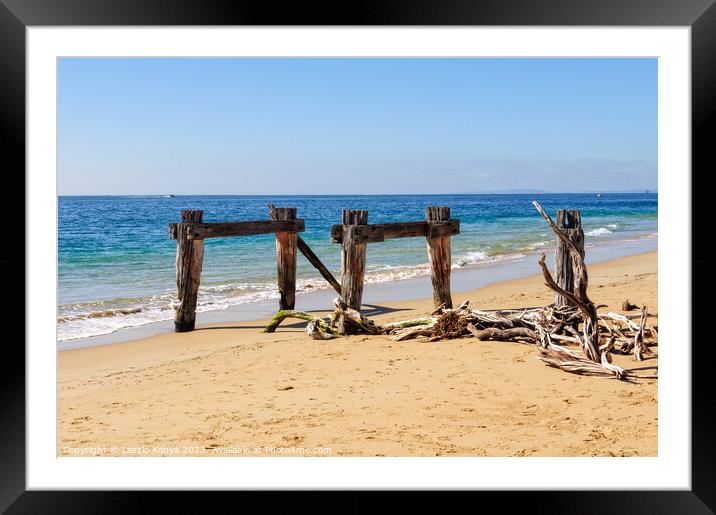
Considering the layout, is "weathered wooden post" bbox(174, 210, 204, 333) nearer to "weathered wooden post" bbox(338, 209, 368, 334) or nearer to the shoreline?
the shoreline

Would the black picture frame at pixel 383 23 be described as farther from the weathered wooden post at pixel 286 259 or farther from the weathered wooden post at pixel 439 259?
Result: the weathered wooden post at pixel 286 259

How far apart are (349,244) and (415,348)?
1826mm

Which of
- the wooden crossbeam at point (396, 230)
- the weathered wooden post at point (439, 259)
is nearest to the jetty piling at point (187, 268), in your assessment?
the wooden crossbeam at point (396, 230)

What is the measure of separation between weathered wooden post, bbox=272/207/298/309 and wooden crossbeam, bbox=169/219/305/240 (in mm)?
175

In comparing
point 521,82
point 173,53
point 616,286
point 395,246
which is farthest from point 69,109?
point 173,53

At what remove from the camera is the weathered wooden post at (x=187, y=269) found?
9.02m

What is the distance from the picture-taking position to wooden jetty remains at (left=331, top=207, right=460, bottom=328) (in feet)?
28.2

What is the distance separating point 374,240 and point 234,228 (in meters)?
2.19

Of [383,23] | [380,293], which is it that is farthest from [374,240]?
[383,23]

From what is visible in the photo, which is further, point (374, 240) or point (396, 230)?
point (396, 230)

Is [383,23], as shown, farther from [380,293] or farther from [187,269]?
[380,293]

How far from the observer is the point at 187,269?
9117 mm

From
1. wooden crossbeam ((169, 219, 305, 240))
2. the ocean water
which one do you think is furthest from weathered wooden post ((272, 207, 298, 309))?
the ocean water

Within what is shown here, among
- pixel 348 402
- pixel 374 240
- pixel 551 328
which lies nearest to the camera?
pixel 348 402
